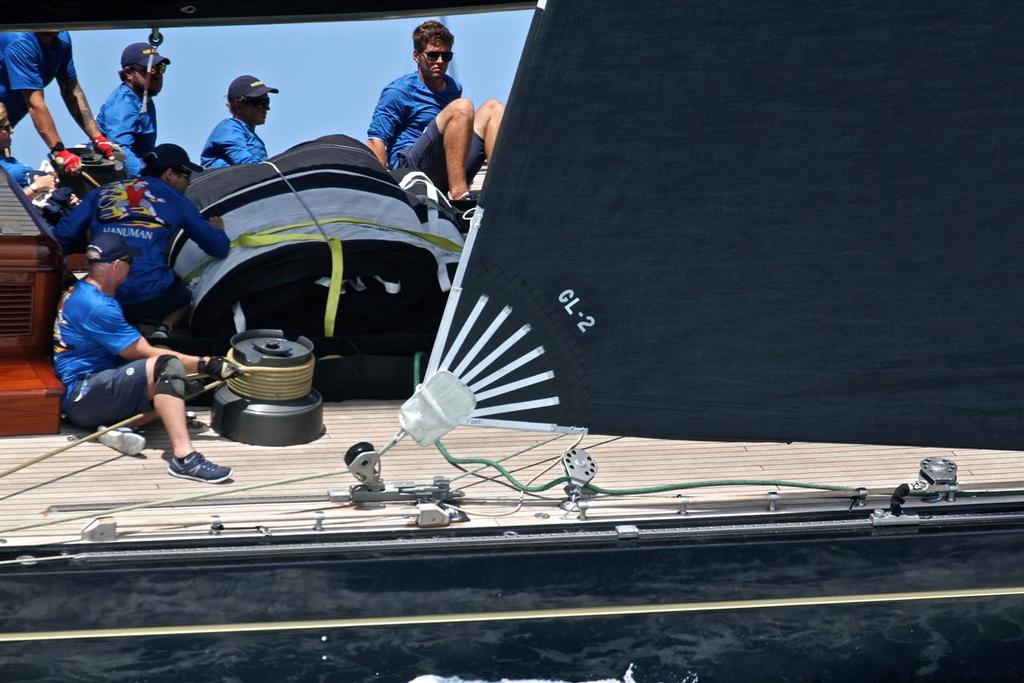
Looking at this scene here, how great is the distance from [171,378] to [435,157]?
2213 millimetres

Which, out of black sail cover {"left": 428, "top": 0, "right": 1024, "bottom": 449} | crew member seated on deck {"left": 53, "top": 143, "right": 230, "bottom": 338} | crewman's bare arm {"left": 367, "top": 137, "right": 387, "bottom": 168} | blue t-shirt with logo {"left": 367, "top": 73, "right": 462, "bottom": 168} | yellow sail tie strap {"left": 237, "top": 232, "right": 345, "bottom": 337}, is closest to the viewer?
black sail cover {"left": 428, "top": 0, "right": 1024, "bottom": 449}

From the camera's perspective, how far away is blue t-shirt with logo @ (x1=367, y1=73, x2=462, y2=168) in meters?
6.43

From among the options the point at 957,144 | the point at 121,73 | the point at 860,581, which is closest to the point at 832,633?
the point at 860,581

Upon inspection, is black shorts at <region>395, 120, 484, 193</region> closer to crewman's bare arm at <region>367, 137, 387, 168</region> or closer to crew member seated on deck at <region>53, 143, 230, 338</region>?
crewman's bare arm at <region>367, 137, 387, 168</region>

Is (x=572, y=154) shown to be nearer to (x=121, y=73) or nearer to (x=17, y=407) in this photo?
(x=17, y=407)

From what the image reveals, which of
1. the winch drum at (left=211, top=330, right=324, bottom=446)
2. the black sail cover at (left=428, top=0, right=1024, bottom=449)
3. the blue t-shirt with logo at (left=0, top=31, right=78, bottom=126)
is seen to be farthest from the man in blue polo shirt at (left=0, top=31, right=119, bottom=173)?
the black sail cover at (left=428, top=0, right=1024, bottom=449)

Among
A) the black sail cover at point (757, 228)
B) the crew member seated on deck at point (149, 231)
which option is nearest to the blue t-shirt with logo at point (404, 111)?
the crew member seated on deck at point (149, 231)

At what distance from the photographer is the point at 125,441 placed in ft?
13.1

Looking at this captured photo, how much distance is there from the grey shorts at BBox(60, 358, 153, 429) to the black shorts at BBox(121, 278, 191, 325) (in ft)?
1.45

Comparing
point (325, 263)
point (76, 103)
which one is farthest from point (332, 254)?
point (76, 103)

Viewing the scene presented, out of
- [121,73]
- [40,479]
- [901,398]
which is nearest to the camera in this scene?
[901,398]

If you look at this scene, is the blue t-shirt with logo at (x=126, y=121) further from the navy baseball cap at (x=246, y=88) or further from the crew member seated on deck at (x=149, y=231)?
the crew member seated on deck at (x=149, y=231)

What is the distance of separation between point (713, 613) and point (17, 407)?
2016 mm

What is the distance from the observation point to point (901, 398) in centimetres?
354
